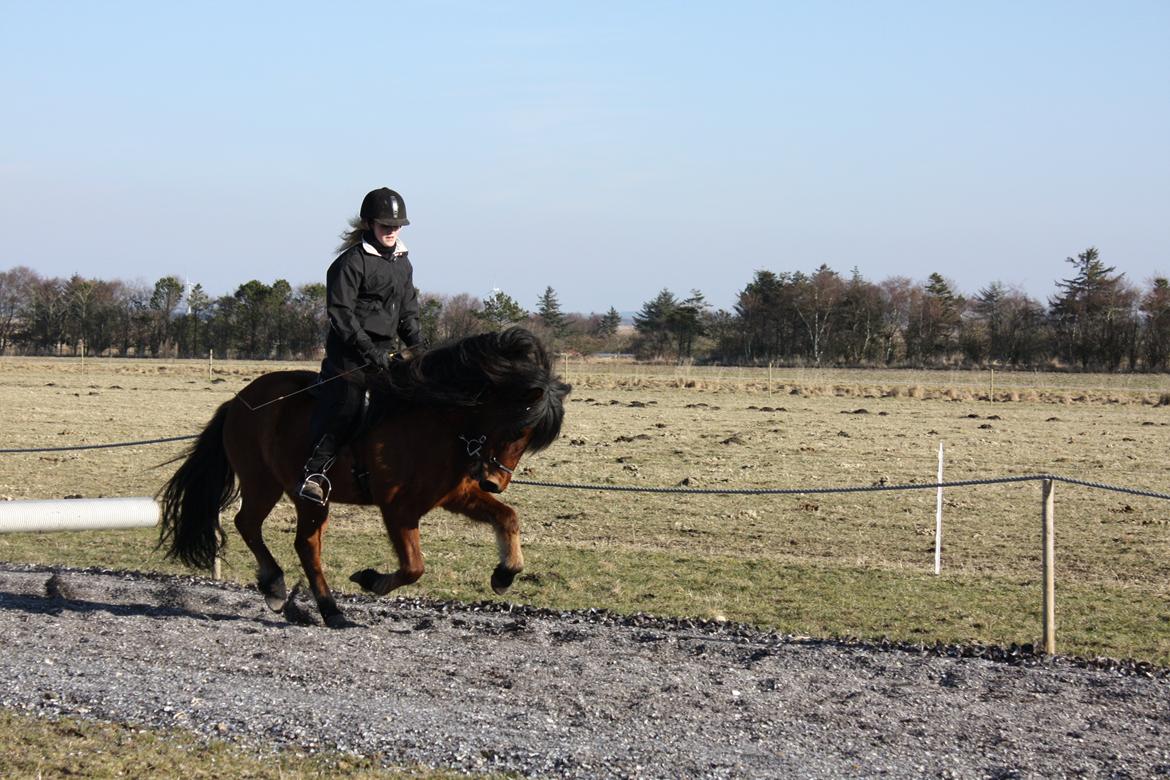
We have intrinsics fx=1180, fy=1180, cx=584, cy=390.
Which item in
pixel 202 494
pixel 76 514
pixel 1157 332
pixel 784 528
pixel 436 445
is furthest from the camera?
pixel 1157 332

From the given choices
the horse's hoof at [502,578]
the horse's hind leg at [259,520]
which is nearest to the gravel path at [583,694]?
the horse's hind leg at [259,520]

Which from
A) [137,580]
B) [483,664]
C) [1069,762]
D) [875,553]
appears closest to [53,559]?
[137,580]

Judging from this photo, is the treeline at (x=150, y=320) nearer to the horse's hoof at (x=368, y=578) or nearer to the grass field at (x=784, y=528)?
the grass field at (x=784, y=528)

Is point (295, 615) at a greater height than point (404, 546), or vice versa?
point (404, 546)

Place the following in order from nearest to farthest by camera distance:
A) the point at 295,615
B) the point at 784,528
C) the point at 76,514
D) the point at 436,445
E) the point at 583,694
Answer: the point at 583,694 < the point at 436,445 < the point at 295,615 < the point at 76,514 < the point at 784,528

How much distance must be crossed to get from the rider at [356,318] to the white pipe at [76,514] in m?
3.03

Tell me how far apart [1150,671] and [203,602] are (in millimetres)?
6544

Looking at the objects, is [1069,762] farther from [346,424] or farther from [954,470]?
[954,470]

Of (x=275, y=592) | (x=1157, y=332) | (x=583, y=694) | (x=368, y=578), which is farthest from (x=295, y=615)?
(x=1157, y=332)

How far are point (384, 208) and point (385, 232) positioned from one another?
6.5 inches

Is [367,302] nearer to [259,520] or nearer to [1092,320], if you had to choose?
[259,520]

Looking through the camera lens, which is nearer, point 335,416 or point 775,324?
Answer: point 335,416

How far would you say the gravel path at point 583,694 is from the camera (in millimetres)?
5480

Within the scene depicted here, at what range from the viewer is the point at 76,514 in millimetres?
9898
